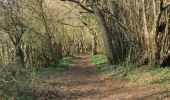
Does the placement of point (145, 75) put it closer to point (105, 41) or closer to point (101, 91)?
point (101, 91)

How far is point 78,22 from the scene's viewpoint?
50.8m

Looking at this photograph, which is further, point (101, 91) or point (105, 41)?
point (105, 41)

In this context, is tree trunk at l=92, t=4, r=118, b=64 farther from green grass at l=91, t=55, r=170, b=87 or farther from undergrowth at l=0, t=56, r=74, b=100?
undergrowth at l=0, t=56, r=74, b=100

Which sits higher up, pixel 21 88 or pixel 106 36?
pixel 106 36

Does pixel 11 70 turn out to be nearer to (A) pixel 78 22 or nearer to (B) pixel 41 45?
(B) pixel 41 45

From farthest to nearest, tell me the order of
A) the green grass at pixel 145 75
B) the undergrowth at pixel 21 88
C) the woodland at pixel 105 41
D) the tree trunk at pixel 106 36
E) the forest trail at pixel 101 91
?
the tree trunk at pixel 106 36 → the green grass at pixel 145 75 → the woodland at pixel 105 41 → the forest trail at pixel 101 91 → the undergrowth at pixel 21 88

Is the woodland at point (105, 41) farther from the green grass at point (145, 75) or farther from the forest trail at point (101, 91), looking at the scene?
the forest trail at point (101, 91)

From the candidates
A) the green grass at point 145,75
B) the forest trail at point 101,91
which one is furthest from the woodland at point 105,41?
the forest trail at point 101,91

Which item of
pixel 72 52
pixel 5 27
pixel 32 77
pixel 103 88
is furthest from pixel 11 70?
pixel 72 52

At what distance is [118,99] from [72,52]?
156ft

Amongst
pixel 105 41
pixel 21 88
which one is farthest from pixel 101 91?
pixel 105 41

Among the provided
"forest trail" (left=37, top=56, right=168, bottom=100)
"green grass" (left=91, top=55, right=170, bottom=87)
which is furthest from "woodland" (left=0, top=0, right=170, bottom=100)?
"forest trail" (left=37, top=56, right=168, bottom=100)

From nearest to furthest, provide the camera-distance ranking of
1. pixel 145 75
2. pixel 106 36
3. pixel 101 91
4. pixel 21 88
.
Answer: pixel 21 88
pixel 101 91
pixel 145 75
pixel 106 36

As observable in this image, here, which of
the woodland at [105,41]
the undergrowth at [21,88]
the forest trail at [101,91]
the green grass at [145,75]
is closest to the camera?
the undergrowth at [21,88]
